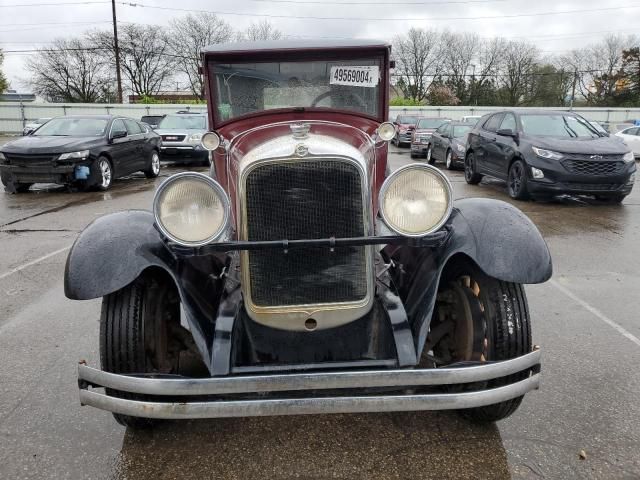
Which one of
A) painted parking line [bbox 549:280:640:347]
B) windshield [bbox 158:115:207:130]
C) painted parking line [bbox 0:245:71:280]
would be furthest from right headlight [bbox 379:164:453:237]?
windshield [bbox 158:115:207:130]

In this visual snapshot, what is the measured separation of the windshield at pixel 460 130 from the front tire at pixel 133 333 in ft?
45.6

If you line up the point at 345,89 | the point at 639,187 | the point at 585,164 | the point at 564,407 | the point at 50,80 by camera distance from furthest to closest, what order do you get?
the point at 50,80 < the point at 639,187 < the point at 585,164 < the point at 345,89 < the point at 564,407

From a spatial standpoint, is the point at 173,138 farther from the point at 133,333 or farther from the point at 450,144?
the point at 133,333

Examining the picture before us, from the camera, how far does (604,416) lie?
285 centimetres

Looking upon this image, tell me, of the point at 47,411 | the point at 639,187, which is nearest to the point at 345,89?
the point at 47,411

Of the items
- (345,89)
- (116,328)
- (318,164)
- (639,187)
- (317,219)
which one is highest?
(345,89)

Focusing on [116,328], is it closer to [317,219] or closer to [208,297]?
[208,297]

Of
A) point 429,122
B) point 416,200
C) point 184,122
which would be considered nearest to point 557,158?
point 416,200

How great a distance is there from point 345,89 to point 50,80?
168 feet

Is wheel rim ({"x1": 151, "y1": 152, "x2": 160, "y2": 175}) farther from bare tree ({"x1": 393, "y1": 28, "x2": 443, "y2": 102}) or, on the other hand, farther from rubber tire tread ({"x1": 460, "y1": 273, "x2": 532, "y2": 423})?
bare tree ({"x1": 393, "y1": 28, "x2": 443, "y2": 102})

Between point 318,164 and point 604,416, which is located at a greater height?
point 318,164

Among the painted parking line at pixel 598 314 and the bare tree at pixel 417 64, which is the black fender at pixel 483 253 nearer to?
the painted parking line at pixel 598 314

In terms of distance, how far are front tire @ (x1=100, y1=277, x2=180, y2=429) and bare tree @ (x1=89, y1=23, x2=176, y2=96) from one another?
163ft

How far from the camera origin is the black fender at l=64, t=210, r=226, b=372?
2.49m
